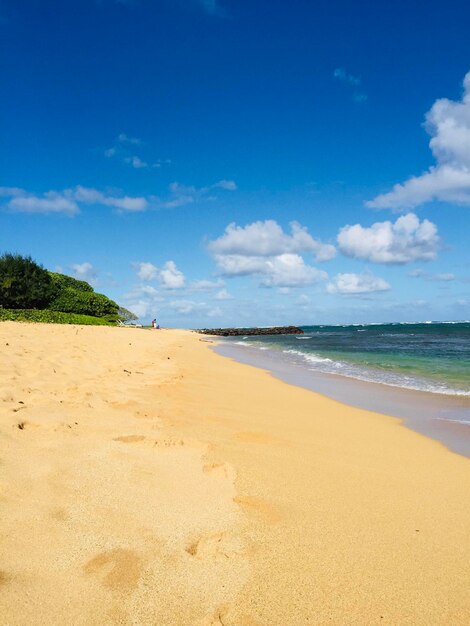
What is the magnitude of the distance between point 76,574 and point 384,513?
234 cm

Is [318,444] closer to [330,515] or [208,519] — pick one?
[330,515]

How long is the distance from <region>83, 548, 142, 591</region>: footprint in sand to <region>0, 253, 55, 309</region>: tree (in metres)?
42.1

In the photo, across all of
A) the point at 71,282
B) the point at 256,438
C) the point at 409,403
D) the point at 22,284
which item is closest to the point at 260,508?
the point at 256,438

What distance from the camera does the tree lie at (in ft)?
128

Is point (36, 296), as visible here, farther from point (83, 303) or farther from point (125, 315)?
point (125, 315)

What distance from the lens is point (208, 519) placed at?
2.82 m

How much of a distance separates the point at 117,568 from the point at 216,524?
30.8 inches

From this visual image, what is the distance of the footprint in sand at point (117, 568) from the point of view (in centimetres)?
208

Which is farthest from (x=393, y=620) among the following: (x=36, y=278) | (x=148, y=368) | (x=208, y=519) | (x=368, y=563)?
(x=36, y=278)

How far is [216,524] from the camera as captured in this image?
2766 millimetres

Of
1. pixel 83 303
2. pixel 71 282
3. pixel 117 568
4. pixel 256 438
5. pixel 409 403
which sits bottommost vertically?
pixel 409 403

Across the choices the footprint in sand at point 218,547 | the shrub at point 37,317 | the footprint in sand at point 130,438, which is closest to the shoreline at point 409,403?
the footprint in sand at point 218,547

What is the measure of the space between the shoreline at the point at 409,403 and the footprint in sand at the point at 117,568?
4.74 m

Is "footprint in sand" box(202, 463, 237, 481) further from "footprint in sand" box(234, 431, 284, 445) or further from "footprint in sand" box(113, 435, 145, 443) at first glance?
"footprint in sand" box(234, 431, 284, 445)
